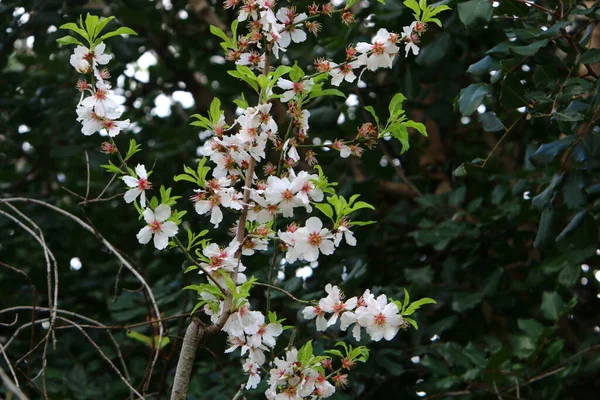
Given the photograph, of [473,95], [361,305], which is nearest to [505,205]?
[473,95]

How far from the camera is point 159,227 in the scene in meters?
1.00

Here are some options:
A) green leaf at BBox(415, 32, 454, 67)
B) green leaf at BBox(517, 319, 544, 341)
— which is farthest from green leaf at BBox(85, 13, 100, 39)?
green leaf at BBox(517, 319, 544, 341)

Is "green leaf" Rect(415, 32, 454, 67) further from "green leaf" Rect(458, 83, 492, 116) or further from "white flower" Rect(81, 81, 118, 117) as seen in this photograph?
"white flower" Rect(81, 81, 118, 117)

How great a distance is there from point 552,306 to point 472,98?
69 centimetres

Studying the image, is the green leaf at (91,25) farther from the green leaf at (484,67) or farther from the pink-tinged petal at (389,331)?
the green leaf at (484,67)

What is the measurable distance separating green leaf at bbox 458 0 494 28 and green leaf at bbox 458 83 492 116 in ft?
0.38

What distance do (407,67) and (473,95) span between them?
686mm

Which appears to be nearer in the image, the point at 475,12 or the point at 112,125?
the point at 112,125

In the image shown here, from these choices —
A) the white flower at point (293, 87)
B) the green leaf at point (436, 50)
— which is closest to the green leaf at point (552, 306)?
the green leaf at point (436, 50)

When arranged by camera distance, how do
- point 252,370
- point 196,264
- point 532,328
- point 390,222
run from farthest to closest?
point 390,222 < point 532,328 < point 252,370 < point 196,264

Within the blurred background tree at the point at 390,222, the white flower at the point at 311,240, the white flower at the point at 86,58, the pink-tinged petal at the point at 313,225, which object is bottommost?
the blurred background tree at the point at 390,222

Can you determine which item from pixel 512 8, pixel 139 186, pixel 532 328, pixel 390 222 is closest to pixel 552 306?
pixel 532 328

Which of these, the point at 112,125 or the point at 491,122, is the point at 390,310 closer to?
the point at 112,125

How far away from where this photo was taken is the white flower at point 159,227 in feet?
3.28
